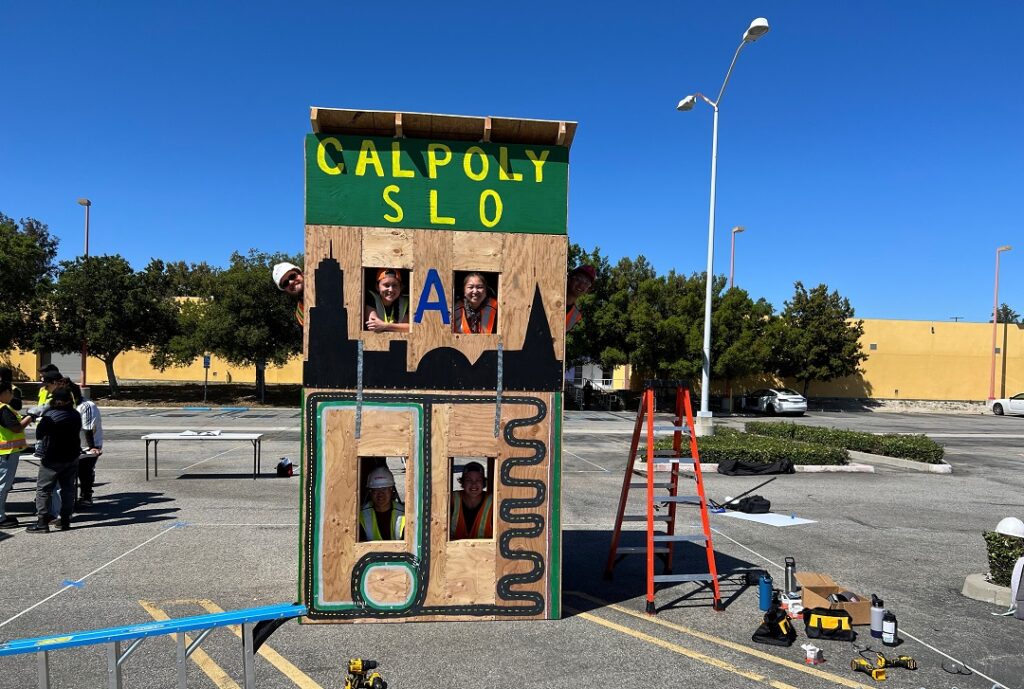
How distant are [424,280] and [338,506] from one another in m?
2.05

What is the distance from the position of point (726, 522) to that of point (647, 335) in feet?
76.2

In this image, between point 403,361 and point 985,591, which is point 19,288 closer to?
point 403,361

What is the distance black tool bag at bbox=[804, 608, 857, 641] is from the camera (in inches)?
215

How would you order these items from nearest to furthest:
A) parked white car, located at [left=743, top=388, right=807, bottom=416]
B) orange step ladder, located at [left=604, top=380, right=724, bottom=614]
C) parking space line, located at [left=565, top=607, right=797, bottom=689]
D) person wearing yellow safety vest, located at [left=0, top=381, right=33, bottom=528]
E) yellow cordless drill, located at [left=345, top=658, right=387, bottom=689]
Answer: yellow cordless drill, located at [left=345, top=658, right=387, bottom=689] < parking space line, located at [left=565, top=607, right=797, bottom=689] < orange step ladder, located at [left=604, top=380, right=724, bottom=614] < person wearing yellow safety vest, located at [left=0, top=381, right=33, bottom=528] < parked white car, located at [left=743, top=388, right=807, bottom=416]

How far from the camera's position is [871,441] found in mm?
17156

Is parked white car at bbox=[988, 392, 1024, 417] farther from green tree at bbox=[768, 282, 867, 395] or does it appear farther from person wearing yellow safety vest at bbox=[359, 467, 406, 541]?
person wearing yellow safety vest at bbox=[359, 467, 406, 541]

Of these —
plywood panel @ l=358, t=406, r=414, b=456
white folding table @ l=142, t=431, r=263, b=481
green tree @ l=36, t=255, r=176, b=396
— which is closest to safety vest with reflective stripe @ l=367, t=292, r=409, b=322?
plywood panel @ l=358, t=406, r=414, b=456

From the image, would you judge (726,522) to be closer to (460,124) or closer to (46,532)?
(460,124)

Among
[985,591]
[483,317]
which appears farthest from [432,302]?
[985,591]

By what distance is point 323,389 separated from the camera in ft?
18.2

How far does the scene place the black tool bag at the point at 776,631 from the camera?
5.35 metres

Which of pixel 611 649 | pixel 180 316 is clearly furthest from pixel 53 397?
pixel 180 316

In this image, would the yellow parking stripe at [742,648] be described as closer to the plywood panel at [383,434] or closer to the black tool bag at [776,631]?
the black tool bag at [776,631]

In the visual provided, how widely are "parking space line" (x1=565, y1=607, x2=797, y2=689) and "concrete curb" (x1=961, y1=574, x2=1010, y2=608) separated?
330 cm
